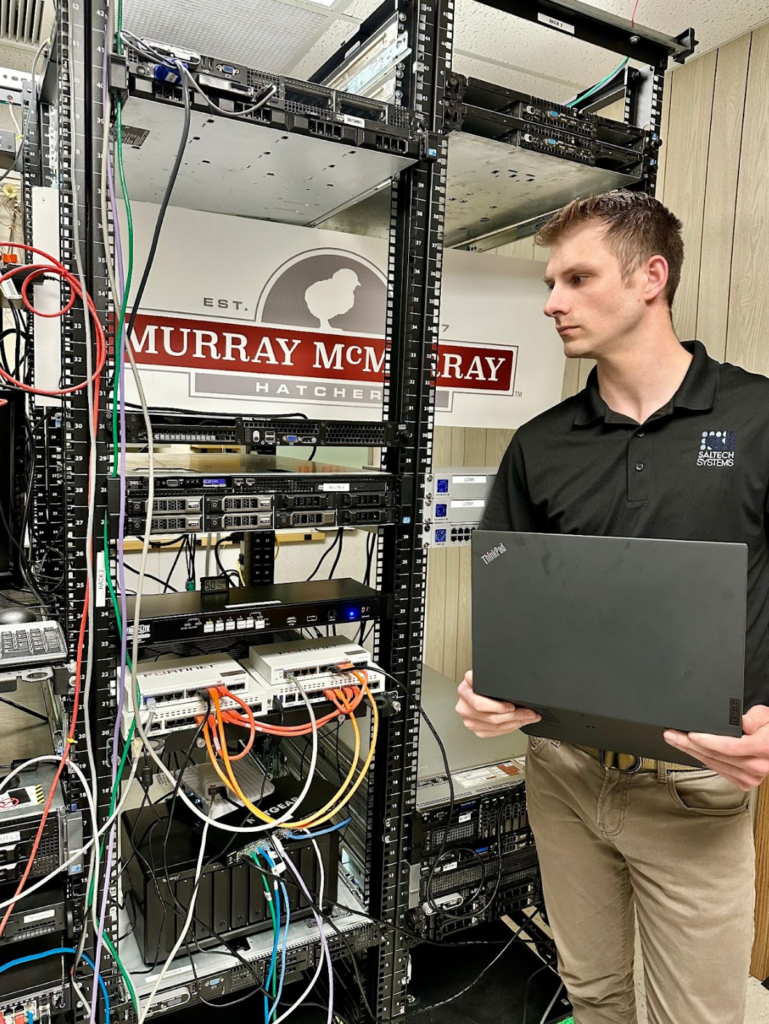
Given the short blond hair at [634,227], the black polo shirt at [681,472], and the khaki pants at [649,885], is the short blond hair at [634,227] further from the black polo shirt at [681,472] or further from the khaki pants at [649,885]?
the khaki pants at [649,885]

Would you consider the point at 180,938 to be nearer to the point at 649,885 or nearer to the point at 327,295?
the point at 649,885

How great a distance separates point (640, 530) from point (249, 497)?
73cm

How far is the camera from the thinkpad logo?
105cm

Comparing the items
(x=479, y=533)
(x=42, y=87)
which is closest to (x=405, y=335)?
(x=479, y=533)

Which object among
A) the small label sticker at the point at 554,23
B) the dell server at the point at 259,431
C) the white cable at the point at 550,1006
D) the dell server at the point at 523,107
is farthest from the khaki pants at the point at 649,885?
the small label sticker at the point at 554,23

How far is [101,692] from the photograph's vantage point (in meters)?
1.22

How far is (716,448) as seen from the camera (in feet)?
3.87

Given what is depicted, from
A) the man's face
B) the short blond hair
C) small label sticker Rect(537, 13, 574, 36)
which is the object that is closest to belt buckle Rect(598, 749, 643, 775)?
the man's face

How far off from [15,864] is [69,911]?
0.52 ft

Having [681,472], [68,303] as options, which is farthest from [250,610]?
[681,472]

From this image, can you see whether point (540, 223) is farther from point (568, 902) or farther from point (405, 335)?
point (568, 902)

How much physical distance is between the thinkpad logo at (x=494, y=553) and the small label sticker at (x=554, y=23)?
1212mm

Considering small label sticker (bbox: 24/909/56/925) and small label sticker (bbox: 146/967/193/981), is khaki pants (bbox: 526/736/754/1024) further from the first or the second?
small label sticker (bbox: 24/909/56/925)

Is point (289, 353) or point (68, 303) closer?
point (68, 303)
